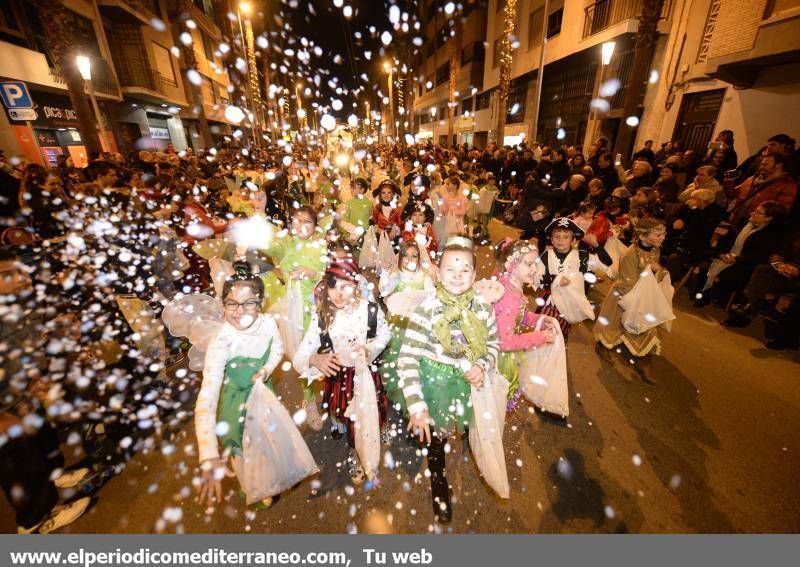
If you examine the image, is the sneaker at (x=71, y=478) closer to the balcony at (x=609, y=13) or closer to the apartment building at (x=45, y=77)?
the apartment building at (x=45, y=77)

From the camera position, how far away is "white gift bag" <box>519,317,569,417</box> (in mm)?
3463

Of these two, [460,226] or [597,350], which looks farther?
[460,226]

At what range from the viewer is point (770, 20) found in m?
8.07

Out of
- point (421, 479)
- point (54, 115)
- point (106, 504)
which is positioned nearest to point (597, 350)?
point (421, 479)

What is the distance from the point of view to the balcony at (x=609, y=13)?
1266cm

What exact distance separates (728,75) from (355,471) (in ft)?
44.4

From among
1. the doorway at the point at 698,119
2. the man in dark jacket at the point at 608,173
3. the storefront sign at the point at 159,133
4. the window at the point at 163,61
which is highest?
the window at the point at 163,61

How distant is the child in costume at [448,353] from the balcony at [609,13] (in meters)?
15.5

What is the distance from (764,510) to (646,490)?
2.71ft

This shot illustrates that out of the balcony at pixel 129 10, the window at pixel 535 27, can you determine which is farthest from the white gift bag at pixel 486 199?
the balcony at pixel 129 10

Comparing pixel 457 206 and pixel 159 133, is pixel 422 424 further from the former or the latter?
pixel 159 133

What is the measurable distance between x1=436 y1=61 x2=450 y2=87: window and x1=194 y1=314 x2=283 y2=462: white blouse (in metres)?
44.5

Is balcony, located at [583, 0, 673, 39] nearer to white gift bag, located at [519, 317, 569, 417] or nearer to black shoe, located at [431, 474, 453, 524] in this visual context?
white gift bag, located at [519, 317, 569, 417]

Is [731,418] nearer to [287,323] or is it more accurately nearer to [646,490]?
[646,490]
